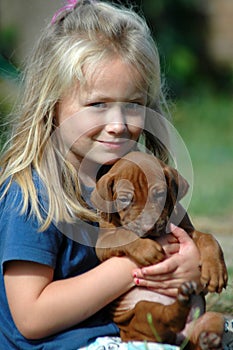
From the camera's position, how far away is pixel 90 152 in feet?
11.0

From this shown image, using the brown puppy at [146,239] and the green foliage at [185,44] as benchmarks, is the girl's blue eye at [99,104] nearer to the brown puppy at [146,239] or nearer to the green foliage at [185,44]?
the brown puppy at [146,239]

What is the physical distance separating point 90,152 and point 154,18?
8.12 m

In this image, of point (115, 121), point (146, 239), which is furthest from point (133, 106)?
point (146, 239)

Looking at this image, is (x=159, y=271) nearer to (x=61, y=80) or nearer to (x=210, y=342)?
(x=210, y=342)

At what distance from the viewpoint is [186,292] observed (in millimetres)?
2865

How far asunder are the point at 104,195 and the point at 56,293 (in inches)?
15.3

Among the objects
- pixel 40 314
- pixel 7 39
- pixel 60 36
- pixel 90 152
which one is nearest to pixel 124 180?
pixel 90 152

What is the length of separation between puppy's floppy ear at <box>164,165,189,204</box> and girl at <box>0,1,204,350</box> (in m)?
0.14

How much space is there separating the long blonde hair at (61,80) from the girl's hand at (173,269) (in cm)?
30

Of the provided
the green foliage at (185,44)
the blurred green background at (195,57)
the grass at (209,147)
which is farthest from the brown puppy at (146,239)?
A: the green foliage at (185,44)

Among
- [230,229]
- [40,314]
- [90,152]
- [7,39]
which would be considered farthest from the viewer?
[7,39]

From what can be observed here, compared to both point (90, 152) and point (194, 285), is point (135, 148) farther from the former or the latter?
point (194, 285)

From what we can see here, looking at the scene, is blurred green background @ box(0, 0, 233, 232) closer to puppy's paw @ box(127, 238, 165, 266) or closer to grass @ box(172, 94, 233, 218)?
grass @ box(172, 94, 233, 218)

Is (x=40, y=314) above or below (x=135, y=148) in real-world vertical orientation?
below
